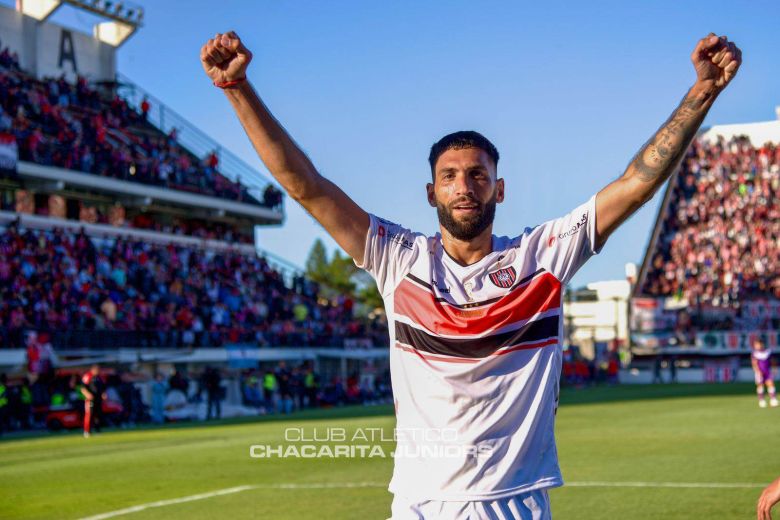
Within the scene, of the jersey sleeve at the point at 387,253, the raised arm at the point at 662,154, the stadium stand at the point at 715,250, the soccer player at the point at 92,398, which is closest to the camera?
the raised arm at the point at 662,154

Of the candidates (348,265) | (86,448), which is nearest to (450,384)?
(86,448)

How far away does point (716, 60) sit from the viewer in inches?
164

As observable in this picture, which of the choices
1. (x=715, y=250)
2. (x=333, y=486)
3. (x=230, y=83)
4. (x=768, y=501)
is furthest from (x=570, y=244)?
(x=715, y=250)

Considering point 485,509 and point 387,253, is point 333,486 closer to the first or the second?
point 387,253

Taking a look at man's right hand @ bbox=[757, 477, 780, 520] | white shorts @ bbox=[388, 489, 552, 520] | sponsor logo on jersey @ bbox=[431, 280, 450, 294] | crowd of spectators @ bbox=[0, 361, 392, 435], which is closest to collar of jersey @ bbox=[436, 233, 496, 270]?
sponsor logo on jersey @ bbox=[431, 280, 450, 294]

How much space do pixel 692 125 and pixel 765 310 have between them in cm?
5315

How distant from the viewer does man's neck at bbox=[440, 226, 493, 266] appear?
4562 millimetres

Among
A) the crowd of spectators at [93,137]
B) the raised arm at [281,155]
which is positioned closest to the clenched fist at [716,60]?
the raised arm at [281,155]

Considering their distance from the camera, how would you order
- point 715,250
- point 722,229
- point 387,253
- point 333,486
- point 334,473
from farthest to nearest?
point 722,229 → point 715,250 → point 334,473 → point 333,486 → point 387,253

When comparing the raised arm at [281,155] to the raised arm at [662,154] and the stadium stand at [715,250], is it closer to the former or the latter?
the raised arm at [662,154]

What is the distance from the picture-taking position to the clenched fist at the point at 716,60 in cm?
412

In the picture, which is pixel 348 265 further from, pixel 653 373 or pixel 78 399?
pixel 78 399

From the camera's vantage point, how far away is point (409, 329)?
4.54 metres

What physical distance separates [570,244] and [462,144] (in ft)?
2.08
